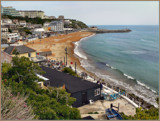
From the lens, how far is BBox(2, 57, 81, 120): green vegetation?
750cm

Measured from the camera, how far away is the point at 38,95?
8.55m

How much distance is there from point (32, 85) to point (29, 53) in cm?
1503

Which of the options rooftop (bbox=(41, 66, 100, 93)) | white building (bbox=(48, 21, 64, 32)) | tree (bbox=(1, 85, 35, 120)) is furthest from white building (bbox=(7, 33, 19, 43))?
tree (bbox=(1, 85, 35, 120))

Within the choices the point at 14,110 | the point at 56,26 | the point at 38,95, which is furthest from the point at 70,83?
the point at 56,26

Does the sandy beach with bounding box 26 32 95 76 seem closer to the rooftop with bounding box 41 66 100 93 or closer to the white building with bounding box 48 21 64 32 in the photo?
the rooftop with bounding box 41 66 100 93

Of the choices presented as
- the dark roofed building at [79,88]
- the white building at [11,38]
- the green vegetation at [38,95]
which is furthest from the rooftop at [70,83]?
the white building at [11,38]

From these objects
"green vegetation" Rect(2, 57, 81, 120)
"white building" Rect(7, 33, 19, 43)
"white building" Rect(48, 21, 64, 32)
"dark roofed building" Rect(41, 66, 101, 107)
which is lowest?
"dark roofed building" Rect(41, 66, 101, 107)

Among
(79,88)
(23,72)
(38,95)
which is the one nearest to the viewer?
(38,95)

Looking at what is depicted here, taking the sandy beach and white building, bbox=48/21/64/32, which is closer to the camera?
the sandy beach

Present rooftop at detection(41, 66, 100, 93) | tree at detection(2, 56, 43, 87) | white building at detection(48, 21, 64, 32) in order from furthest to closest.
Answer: white building at detection(48, 21, 64, 32)
rooftop at detection(41, 66, 100, 93)
tree at detection(2, 56, 43, 87)

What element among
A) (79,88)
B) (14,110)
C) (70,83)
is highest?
(14,110)

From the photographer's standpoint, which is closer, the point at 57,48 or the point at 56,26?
the point at 57,48

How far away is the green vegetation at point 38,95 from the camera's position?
750 centimetres

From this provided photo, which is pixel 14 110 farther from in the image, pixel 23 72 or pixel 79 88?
pixel 79 88
